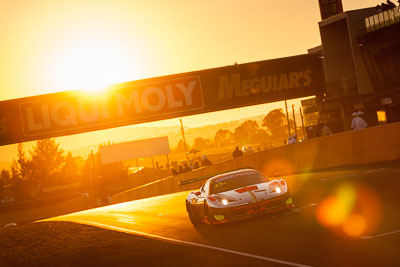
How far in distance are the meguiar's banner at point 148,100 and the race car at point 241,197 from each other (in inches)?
459

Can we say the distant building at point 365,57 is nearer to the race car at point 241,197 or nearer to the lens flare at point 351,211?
the lens flare at point 351,211

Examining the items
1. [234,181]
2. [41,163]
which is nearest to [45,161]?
[41,163]

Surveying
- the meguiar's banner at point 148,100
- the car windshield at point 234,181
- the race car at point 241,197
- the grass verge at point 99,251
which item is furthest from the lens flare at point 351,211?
the meguiar's banner at point 148,100

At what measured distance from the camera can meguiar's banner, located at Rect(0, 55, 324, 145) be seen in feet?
87.4

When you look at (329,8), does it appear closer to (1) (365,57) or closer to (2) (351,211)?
(1) (365,57)

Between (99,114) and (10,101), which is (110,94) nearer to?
(99,114)

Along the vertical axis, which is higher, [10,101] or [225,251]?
[10,101]

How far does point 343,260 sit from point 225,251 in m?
2.86

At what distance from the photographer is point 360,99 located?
131ft

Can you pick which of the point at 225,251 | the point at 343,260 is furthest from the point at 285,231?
the point at 343,260

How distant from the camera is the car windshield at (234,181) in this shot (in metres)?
15.4

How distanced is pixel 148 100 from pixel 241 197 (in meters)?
13.1

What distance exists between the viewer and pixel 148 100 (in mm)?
27031

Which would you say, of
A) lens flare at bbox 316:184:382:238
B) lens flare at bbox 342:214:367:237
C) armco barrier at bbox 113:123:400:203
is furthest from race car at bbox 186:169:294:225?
armco barrier at bbox 113:123:400:203
